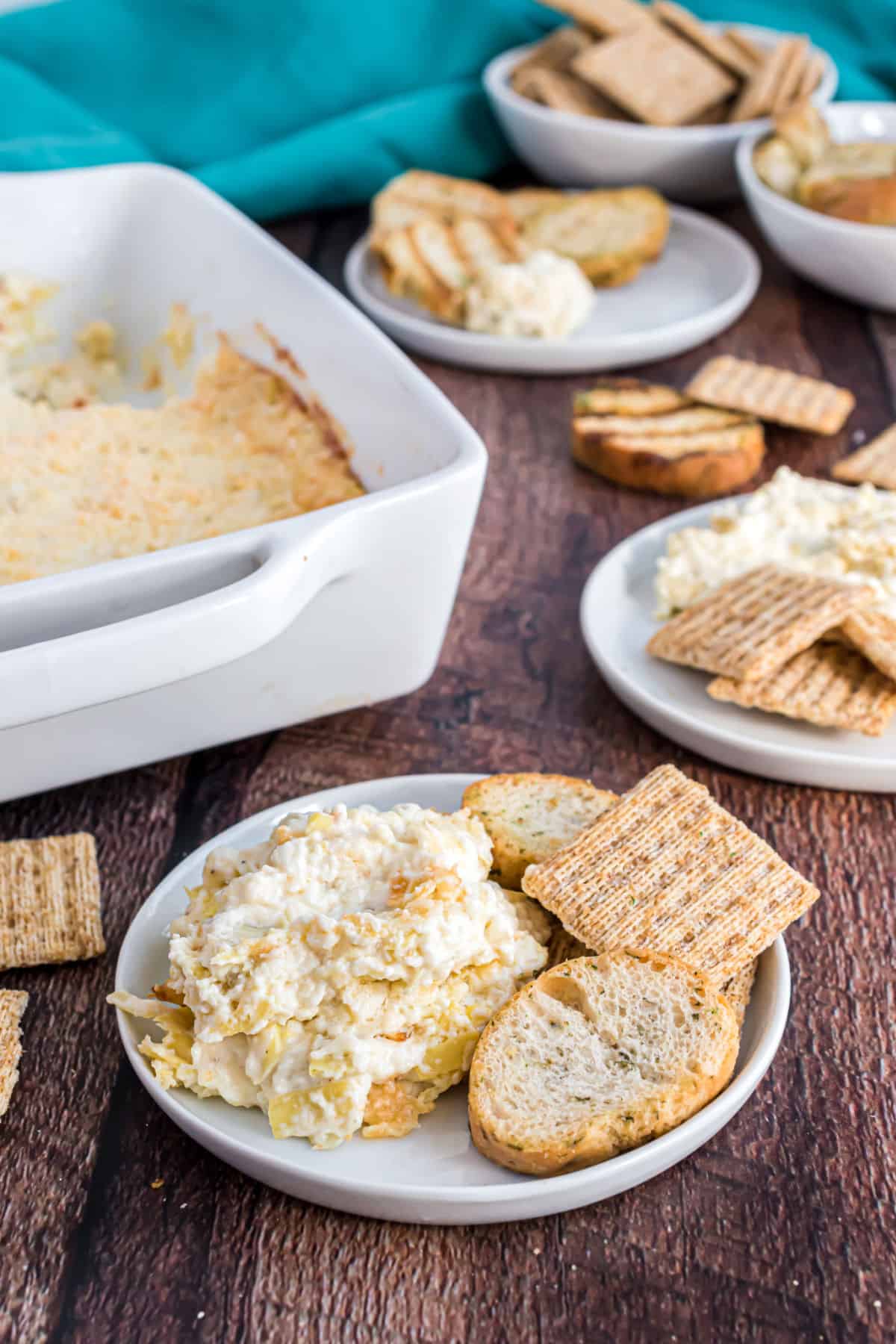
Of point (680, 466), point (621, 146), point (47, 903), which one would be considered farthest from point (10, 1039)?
point (621, 146)

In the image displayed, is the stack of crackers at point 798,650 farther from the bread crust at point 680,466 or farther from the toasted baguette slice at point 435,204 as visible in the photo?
the toasted baguette slice at point 435,204

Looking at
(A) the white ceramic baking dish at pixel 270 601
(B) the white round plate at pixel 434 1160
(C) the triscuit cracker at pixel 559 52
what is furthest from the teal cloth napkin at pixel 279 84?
(B) the white round plate at pixel 434 1160

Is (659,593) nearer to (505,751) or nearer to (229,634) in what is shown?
(505,751)

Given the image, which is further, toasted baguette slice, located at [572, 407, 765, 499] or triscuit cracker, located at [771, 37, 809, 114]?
triscuit cracker, located at [771, 37, 809, 114]

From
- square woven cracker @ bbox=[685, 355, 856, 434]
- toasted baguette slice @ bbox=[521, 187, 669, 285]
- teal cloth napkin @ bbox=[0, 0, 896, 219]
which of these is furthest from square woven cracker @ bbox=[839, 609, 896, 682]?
teal cloth napkin @ bbox=[0, 0, 896, 219]

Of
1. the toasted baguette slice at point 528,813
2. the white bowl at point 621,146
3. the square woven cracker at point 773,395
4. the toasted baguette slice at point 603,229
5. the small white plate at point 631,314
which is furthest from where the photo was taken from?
the white bowl at point 621,146

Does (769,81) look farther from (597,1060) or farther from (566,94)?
(597,1060)

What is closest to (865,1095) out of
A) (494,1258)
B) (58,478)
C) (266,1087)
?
(494,1258)

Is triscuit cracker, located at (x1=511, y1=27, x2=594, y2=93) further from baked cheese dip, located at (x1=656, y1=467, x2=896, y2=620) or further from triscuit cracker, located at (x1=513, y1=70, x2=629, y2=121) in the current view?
baked cheese dip, located at (x1=656, y1=467, x2=896, y2=620)

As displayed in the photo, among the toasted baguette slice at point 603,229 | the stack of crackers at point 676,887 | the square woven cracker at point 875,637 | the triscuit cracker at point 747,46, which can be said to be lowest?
the toasted baguette slice at point 603,229
